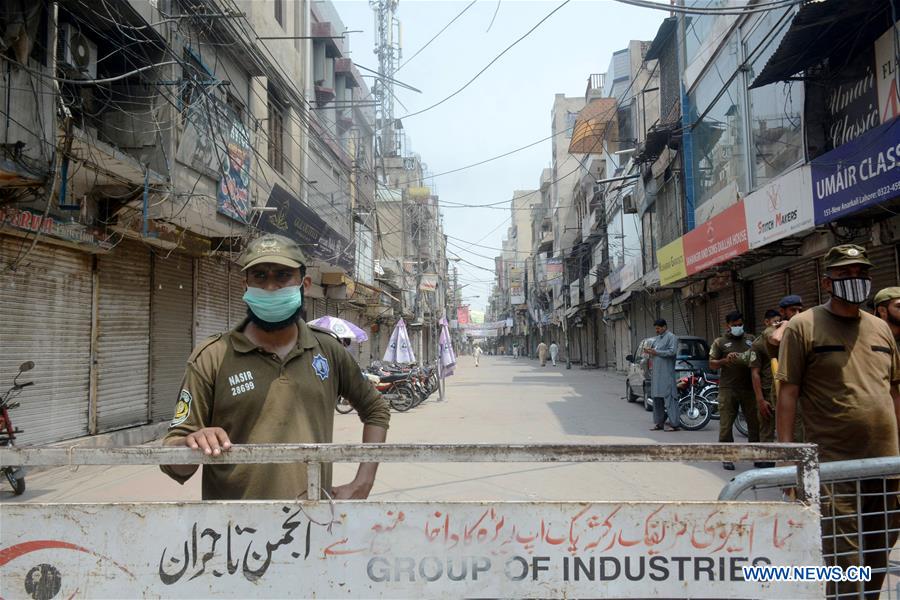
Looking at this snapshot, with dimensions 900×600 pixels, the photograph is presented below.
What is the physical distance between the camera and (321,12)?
25094 millimetres

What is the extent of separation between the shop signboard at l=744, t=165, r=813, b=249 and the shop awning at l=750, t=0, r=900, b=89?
1709 millimetres

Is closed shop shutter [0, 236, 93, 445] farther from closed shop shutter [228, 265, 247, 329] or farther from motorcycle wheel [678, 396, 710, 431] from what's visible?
motorcycle wheel [678, 396, 710, 431]

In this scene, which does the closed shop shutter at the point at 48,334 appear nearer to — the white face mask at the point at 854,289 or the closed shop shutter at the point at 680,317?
the white face mask at the point at 854,289

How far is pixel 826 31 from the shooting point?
8617mm

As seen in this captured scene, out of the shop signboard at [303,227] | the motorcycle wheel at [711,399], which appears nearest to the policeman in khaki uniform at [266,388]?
the shop signboard at [303,227]

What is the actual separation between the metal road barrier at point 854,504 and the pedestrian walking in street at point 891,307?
5.58ft

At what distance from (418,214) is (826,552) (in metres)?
44.6

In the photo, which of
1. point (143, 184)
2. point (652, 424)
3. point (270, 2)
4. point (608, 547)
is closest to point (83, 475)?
point (143, 184)

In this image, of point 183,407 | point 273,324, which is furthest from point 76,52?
point 183,407

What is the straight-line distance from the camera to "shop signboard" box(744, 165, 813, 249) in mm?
8862

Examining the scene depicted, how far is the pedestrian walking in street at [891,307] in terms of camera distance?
4.28 m

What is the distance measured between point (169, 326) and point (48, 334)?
3257 millimetres

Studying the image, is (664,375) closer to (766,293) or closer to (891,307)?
(766,293)

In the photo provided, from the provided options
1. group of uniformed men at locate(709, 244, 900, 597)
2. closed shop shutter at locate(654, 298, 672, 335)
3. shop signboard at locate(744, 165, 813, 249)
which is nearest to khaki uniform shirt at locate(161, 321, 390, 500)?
group of uniformed men at locate(709, 244, 900, 597)
